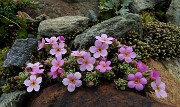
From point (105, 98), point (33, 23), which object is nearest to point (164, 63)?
point (105, 98)

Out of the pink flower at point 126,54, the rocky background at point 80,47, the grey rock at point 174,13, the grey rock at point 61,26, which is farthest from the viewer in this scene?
the grey rock at point 174,13

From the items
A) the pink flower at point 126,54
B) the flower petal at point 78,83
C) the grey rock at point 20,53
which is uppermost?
the pink flower at point 126,54

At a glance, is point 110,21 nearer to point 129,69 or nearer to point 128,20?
point 128,20

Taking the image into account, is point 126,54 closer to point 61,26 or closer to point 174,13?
point 61,26

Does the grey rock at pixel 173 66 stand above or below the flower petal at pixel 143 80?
below

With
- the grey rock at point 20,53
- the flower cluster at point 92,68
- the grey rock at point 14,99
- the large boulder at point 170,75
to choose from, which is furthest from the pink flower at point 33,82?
the large boulder at point 170,75

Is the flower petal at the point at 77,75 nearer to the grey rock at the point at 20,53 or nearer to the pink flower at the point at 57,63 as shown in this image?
the pink flower at the point at 57,63

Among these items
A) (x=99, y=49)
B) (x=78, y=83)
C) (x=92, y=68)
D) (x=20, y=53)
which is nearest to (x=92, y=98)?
(x=78, y=83)
